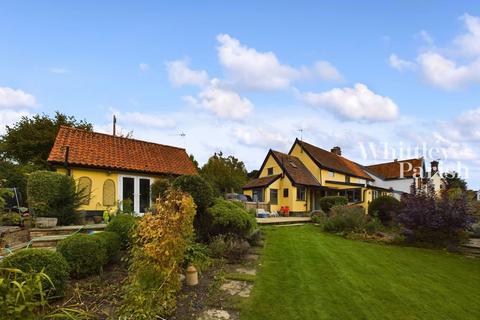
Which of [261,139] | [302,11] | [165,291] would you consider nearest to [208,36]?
[302,11]

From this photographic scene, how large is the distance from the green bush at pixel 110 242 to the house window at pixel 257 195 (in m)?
21.3

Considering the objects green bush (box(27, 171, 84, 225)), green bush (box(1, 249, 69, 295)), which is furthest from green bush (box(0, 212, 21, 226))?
green bush (box(1, 249, 69, 295))

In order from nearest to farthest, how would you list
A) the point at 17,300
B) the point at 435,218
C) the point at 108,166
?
the point at 17,300
the point at 435,218
the point at 108,166

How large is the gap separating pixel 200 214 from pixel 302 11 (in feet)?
29.8

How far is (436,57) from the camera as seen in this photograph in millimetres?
12781

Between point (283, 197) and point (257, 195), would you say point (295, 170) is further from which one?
point (257, 195)

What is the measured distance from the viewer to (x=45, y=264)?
4.63 meters

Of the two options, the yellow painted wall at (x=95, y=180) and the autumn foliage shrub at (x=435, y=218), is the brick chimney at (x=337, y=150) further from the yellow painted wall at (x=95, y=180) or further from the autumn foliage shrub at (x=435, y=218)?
the yellow painted wall at (x=95, y=180)

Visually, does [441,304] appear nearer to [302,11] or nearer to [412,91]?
[302,11]

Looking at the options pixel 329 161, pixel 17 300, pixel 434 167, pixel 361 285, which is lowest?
pixel 361 285

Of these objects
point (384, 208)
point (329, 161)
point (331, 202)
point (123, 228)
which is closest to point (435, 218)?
point (384, 208)

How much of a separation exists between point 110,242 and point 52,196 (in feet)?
19.0

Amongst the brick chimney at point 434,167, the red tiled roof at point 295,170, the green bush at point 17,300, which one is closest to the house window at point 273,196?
the red tiled roof at point 295,170

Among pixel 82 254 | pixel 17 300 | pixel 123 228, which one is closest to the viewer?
pixel 17 300
